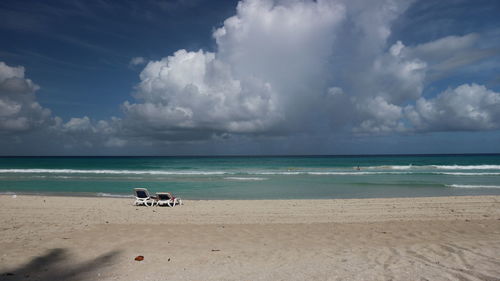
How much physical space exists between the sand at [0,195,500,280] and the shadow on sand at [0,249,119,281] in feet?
0.06

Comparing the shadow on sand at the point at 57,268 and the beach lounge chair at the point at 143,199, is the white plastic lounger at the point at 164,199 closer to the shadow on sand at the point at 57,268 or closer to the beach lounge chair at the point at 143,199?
the beach lounge chair at the point at 143,199

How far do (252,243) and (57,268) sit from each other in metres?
4.30

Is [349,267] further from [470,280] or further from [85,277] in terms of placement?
[85,277]

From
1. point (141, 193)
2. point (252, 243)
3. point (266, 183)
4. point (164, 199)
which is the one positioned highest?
point (141, 193)

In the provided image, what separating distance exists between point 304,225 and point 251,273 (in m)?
4.90

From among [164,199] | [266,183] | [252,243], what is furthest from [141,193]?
[266,183]

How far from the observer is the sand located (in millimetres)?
5789

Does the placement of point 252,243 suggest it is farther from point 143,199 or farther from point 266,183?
point 266,183

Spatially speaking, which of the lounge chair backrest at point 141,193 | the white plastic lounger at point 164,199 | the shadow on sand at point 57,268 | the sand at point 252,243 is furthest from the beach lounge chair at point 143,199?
the shadow on sand at point 57,268

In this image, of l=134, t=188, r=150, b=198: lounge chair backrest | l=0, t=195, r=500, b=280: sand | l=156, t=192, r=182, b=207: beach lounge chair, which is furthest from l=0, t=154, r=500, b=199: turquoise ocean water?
l=0, t=195, r=500, b=280: sand

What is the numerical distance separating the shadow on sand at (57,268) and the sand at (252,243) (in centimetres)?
2

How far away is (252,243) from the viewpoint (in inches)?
314

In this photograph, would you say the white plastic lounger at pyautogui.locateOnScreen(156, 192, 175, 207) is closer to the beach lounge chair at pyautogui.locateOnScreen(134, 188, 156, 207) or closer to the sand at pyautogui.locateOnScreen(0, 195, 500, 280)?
the beach lounge chair at pyautogui.locateOnScreen(134, 188, 156, 207)

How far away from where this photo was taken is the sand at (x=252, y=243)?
5789 mm
